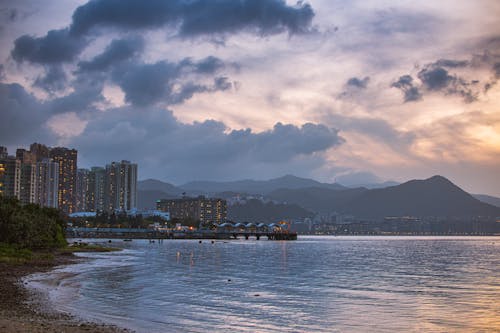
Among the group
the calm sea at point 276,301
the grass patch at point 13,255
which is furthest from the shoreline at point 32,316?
the grass patch at point 13,255

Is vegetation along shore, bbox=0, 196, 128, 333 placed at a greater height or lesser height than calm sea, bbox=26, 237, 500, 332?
greater

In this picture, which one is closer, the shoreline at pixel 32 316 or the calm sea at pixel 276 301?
the shoreline at pixel 32 316

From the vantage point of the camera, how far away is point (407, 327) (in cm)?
3025

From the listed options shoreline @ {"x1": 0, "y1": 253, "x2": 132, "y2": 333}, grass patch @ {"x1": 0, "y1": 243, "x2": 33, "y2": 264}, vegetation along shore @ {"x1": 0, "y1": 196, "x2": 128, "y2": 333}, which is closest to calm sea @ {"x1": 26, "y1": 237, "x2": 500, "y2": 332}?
shoreline @ {"x1": 0, "y1": 253, "x2": 132, "y2": 333}

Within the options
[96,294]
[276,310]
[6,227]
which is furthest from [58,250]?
[276,310]

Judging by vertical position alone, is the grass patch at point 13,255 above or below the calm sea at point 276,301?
above

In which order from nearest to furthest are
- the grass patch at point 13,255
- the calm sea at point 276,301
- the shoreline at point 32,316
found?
the shoreline at point 32,316 → the calm sea at point 276,301 → the grass patch at point 13,255

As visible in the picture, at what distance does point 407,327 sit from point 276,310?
9173 millimetres

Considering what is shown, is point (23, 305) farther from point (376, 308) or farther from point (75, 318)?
point (376, 308)

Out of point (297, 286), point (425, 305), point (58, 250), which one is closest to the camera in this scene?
point (425, 305)

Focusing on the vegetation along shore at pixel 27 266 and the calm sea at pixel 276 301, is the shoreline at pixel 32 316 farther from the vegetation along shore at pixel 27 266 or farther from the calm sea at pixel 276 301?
the calm sea at pixel 276 301

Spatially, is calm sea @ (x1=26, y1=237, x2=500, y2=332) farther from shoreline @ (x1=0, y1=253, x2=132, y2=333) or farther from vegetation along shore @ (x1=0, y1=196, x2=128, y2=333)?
vegetation along shore @ (x1=0, y1=196, x2=128, y2=333)

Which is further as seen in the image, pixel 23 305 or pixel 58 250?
pixel 58 250

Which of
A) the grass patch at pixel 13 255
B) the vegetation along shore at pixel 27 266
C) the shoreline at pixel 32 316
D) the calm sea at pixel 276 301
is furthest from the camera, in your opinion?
the grass patch at pixel 13 255
